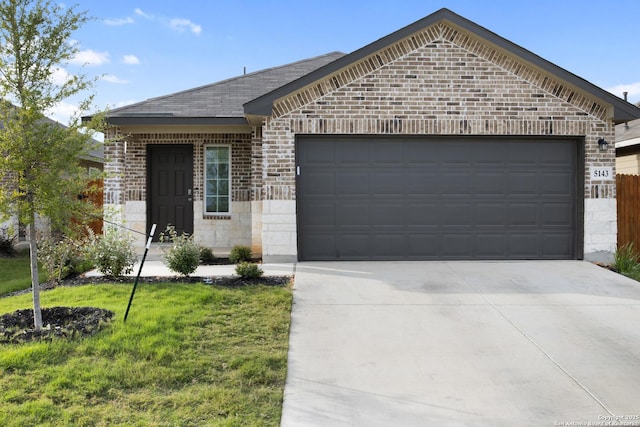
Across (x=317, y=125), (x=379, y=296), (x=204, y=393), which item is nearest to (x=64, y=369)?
(x=204, y=393)

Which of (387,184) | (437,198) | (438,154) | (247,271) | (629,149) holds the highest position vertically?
(629,149)

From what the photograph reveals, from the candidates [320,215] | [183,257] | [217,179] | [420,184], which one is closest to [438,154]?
[420,184]

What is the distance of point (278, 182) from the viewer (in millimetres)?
10555

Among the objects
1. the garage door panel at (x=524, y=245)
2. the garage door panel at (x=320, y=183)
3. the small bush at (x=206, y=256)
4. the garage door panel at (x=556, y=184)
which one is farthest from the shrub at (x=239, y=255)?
the garage door panel at (x=556, y=184)

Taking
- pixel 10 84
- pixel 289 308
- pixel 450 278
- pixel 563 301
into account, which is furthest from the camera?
pixel 450 278

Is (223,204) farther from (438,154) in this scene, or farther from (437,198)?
(438,154)

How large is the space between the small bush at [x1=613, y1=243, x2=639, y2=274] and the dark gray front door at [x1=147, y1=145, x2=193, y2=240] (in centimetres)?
930

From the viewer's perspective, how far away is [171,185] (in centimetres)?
1313

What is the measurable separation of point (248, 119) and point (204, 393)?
7.25 meters

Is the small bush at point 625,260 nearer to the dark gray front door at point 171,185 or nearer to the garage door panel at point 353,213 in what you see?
the garage door panel at point 353,213

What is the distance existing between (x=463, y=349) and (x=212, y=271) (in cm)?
529

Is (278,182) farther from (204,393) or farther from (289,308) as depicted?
(204,393)

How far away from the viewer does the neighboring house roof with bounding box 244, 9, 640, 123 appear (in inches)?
404

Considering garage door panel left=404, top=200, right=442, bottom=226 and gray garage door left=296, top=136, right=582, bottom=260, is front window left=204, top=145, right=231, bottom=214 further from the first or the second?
garage door panel left=404, top=200, right=442, bottom=226
